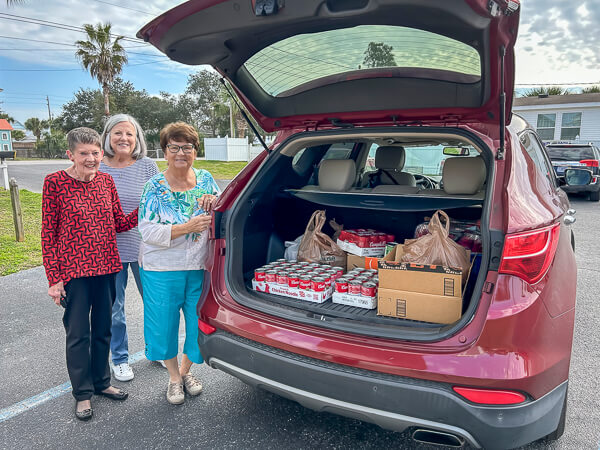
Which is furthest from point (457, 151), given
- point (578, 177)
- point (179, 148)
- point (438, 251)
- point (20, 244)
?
point (20, 244)

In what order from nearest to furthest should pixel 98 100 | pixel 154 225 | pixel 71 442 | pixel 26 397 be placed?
pixel 71 442
pixel 154 225
pixel 26 397
pixel 98 100

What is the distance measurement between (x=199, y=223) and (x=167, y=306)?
20.9 inches

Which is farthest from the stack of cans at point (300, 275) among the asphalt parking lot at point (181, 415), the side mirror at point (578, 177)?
the side mirror at point (578, 177)

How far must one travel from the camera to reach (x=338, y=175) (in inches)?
115

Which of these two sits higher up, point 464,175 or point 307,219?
point 464,175

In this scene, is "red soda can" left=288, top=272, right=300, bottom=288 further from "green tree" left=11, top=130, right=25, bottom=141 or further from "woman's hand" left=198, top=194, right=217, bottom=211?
"green tree" left=11, top=130, right=25, bottom=141

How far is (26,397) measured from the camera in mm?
2555

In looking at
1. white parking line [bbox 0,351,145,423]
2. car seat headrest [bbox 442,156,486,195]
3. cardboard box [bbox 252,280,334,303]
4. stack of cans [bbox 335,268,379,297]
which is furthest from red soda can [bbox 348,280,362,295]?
white parking line [bbox 0,351,145,423]

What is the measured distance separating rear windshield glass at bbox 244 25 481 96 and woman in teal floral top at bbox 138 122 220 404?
63 centimetres

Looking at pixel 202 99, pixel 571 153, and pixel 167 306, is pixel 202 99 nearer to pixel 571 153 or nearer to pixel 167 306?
pixel 571 153

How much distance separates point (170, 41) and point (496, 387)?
1.97 meters

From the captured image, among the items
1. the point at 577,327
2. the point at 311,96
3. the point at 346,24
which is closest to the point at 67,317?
the point at 311,96

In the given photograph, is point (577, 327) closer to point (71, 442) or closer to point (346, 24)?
point (346, 24)

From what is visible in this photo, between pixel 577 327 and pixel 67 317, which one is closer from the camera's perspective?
pixel 67 317
